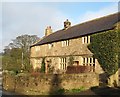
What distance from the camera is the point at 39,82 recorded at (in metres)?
23.8

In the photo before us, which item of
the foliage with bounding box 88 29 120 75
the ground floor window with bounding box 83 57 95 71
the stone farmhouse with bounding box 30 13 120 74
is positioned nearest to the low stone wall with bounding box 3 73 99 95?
the foliage with bounding box 88 29 120 75

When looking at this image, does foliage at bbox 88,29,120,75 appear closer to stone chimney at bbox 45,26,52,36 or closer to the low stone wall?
the low stone wall

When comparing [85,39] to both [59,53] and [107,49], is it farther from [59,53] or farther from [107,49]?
[59,53]

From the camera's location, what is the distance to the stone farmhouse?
27705 millimetres

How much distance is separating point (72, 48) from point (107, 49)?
8.00 m

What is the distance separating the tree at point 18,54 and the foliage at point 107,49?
2097cm

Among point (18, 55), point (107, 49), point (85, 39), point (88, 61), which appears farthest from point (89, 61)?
point (18, 55)

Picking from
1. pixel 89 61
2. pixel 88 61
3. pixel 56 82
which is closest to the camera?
pixel 56 82

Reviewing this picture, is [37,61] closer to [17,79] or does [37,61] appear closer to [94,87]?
[17,79]

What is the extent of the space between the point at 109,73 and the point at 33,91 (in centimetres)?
822

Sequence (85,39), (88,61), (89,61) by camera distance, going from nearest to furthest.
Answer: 1. (89,61)
2. (88,61)
3. (85,39)

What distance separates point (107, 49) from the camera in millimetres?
24500

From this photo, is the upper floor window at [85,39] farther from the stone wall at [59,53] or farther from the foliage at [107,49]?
the foliage at [107,49]

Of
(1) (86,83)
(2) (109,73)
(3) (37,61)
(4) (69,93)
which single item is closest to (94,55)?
(2) (109,73)
